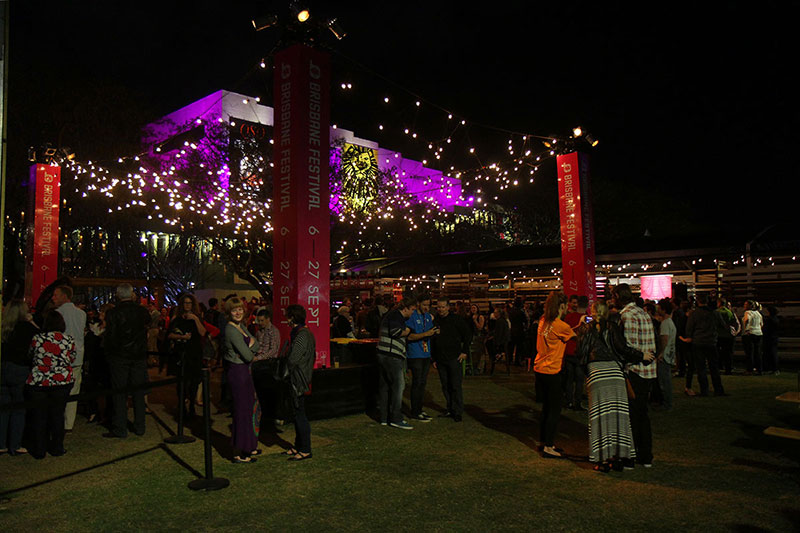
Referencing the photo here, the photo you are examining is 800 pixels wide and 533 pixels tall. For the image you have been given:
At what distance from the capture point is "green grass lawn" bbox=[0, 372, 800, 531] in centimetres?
412

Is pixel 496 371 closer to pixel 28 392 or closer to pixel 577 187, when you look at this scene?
pixel 577 187

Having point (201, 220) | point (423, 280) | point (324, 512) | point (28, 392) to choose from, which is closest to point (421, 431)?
point (324, 512)

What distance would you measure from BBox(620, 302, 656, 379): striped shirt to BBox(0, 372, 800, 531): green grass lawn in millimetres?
931

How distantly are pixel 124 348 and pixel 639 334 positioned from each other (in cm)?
595

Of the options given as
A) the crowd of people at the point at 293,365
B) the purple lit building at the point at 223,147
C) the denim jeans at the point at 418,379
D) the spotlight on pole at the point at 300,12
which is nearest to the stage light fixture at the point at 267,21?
the spotlight on pole at the point at 300,12

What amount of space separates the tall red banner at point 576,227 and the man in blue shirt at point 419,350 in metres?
5.58

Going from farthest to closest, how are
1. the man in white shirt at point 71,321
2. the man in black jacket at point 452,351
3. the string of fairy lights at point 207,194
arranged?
the string of fairy lights at point 207,194
the man in black jacket at point 452,351
the man in white shirt at point 71,321

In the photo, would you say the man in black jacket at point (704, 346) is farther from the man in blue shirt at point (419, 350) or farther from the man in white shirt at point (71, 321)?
Result: the man in white shirt at point (71, 321)

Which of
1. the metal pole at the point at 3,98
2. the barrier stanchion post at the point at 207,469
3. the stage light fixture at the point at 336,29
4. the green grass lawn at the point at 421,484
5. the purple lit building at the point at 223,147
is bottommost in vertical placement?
the green grass lawn at the point at 421,484

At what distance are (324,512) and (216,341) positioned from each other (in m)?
6.00

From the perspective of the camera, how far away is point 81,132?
71.1ft

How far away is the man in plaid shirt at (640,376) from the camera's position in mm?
5422

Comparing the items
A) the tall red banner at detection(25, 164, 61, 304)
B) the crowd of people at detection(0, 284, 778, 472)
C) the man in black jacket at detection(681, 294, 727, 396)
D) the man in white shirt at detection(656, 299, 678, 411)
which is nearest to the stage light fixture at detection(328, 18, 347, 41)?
the crowd of people at detection(0, 284, 778, 472)

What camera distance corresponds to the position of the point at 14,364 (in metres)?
6.03
